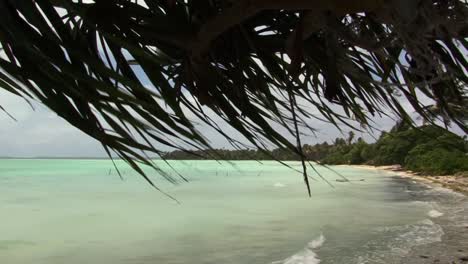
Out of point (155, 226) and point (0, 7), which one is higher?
point (0, 7)

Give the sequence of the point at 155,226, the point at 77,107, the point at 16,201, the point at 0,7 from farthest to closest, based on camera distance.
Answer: the point at 16,201 < the point at 155,226 < the point at 77,107 < the point at 0,7

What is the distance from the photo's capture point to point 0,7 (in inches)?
24.7

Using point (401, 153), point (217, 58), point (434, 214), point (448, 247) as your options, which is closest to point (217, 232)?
point (448, 247)

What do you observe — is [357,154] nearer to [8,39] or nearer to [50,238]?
[50,238]

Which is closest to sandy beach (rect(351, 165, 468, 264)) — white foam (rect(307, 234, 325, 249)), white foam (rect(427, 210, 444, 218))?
white foam (rect(427, 210, 444, 218))

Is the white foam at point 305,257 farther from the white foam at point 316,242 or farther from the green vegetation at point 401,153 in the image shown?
the green vegetation at point 401,153

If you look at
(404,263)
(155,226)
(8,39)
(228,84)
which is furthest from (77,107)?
(155,226)

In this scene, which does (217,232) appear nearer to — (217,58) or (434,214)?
(434,214)

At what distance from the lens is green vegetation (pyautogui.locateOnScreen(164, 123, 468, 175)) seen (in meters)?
0.92

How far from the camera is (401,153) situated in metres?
56.7

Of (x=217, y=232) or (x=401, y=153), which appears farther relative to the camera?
(x=401, y=153)

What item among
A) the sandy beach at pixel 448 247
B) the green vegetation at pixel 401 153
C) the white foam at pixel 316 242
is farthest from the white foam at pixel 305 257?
the green vegetation at pixel 401 153

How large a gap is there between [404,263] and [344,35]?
26.8ft

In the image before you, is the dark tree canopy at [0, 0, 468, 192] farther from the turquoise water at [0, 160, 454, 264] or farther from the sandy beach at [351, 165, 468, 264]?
the sandy beach at [351, 165, 468, 264]
